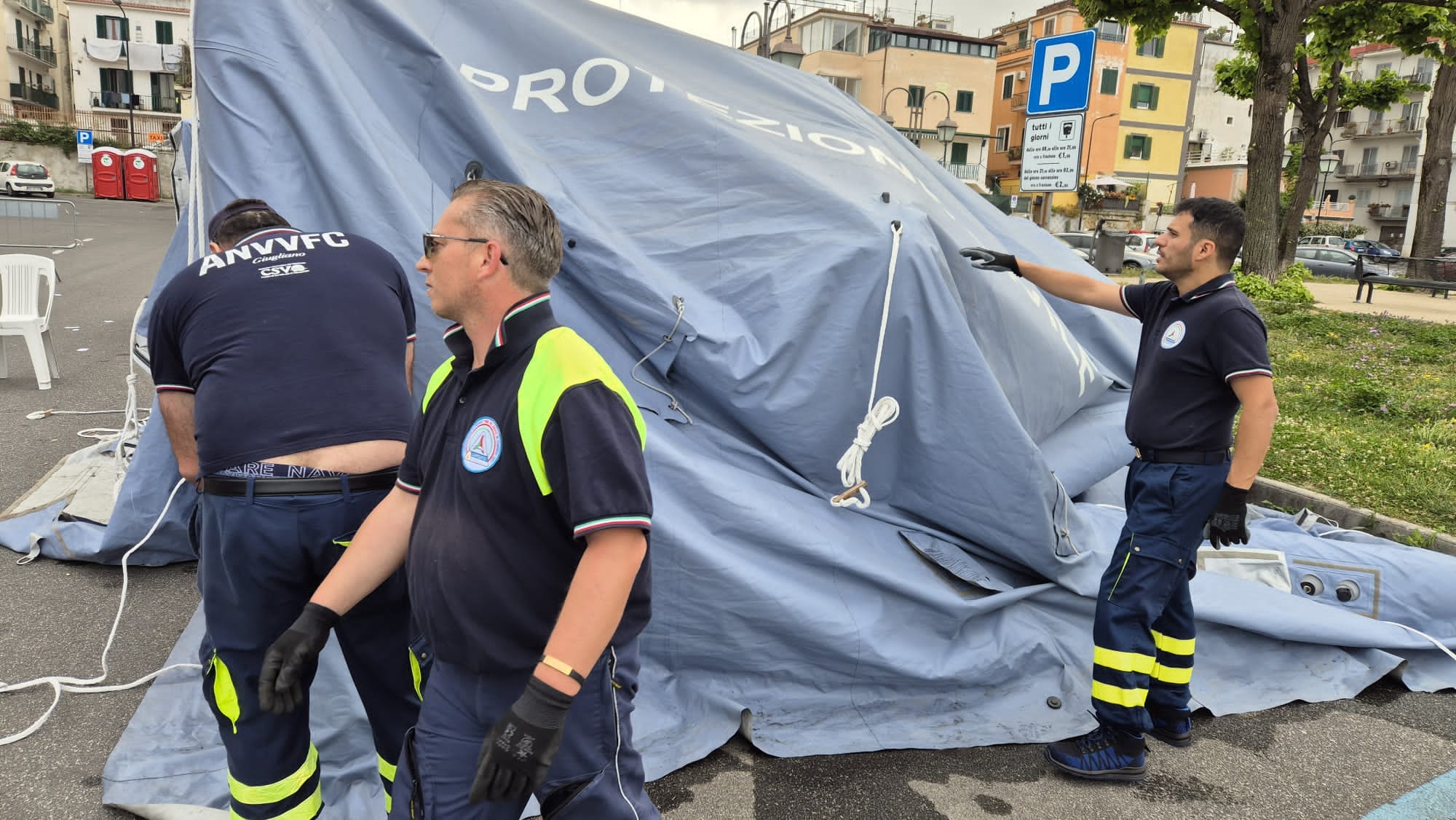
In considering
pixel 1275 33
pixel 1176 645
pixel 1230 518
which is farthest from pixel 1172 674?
pixel 1275 33

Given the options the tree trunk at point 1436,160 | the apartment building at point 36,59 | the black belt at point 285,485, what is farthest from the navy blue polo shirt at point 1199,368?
the apartment building at point 36,59

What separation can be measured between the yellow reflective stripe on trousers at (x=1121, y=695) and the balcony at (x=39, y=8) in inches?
2658

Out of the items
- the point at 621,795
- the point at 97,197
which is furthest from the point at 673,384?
the point at 97,197

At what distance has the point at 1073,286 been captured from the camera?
4008mm

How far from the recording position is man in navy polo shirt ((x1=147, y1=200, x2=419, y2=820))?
2.38 m

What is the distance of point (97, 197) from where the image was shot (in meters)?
41.1

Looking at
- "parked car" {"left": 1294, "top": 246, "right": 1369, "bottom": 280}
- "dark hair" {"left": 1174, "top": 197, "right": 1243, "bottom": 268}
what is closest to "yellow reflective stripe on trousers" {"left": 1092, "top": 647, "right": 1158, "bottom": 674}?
"dark hair" {"left": 1174, "top": 197, "right": 1243, "bottom": 268}

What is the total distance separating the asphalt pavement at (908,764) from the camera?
3.04 metres

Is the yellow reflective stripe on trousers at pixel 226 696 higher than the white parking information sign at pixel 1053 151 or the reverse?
the reverse

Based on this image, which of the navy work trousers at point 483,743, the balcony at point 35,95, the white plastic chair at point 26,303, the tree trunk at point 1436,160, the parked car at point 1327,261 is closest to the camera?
the navy work trousers at point 483,743

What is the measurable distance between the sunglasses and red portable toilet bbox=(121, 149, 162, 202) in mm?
45641

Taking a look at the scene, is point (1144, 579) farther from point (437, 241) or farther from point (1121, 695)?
point (437, 241)

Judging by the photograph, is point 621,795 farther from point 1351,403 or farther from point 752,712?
point 1351,403

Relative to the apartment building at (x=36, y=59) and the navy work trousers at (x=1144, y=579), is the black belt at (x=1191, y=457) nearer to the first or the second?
the navy work trousers at (x=1144, y=579)
